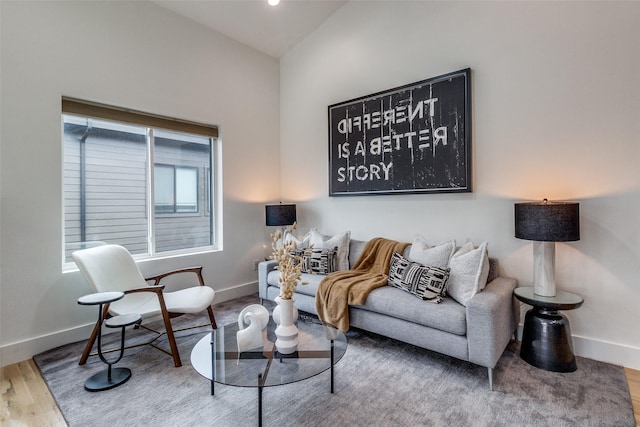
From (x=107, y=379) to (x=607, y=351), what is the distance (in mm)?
3683

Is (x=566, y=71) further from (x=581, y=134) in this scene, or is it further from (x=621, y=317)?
(x=621, y=317)

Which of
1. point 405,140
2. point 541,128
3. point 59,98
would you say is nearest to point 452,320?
point 541,128

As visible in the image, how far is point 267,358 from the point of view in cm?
184

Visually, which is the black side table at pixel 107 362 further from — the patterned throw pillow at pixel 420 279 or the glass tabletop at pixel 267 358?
the patterned throw pillow at pixel 420 279

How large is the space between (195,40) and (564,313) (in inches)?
182

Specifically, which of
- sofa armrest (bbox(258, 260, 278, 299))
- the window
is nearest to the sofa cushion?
sofa armrest (bbox(258, 260, 278, 299))

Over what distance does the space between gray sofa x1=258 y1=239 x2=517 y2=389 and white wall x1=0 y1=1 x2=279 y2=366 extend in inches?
86.7

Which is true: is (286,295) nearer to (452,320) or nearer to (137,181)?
(452,320)

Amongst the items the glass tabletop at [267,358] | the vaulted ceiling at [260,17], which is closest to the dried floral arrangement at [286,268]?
the glass tabletop at [267,358]

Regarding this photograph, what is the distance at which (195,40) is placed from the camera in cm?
362

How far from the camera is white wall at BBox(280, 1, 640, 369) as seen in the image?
2.29 m

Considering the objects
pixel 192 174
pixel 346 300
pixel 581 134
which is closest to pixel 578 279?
pixel 581 134

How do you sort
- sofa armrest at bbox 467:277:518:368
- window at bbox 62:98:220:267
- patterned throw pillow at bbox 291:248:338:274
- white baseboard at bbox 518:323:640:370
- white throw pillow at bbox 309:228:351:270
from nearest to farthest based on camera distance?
sofa armrest at bbox 467:277:518:368
white baseboard at bbox 518:323:640:370
window at bbox 62:98:220:267
patterned throw pillow at bbox 291:248:338:274
white throw pillow at bbox 309:228:351:270

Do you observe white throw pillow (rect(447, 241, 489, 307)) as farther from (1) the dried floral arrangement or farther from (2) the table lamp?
(1) the dried floral arrangement
